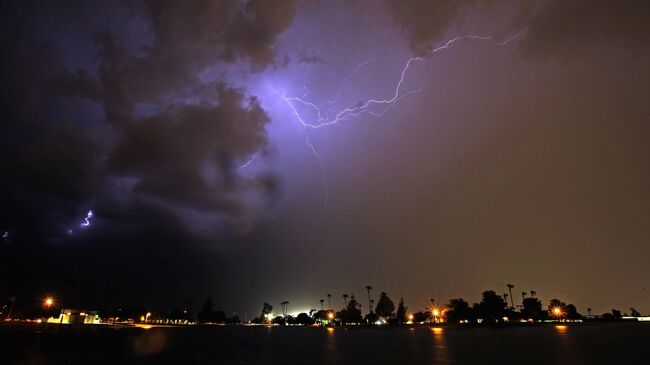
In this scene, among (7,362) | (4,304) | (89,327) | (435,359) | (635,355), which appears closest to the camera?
(7,362)

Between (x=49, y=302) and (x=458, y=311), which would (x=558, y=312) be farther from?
(x=49, y=302)

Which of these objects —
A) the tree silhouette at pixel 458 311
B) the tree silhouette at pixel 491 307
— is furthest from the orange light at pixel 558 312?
→ the tree silhouette at pixel 458 311

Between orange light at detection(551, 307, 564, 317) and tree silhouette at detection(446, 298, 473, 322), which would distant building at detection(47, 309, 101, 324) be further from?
orange light at detection(551, 307, 564, 317)

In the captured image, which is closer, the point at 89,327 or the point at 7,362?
the point at 7,362

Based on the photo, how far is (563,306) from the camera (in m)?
192

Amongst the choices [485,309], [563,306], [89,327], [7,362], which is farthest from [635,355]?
[563,306]

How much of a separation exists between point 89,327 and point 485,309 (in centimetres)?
15000

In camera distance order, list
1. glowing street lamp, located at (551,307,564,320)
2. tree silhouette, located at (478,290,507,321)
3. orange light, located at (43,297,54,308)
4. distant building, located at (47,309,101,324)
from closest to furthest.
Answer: orange light, located at (43,297,54,308) < distant building, located at (47,309,101,324) < tree silhouette, located at (478,290,507,321) < glowing street lamp, located at (551,307,564,320)

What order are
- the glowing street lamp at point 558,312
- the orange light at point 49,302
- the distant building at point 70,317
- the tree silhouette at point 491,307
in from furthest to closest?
1. the glowing street lamp at point 558,312
2. the tree silhouette at point 491,307
3. the distant building at point 70,317
4. the orange light at point 49,302

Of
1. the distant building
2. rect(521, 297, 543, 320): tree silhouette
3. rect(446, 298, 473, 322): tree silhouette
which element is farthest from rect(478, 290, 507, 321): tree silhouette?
the distant building

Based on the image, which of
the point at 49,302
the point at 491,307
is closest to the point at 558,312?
the point at 491,307

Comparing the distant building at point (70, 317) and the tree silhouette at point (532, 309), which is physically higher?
the tree silhouette at point (532, 309)

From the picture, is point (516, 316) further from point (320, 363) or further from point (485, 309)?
point (320, 363)

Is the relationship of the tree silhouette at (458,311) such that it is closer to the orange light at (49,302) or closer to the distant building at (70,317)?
the distant building at (70,317)
